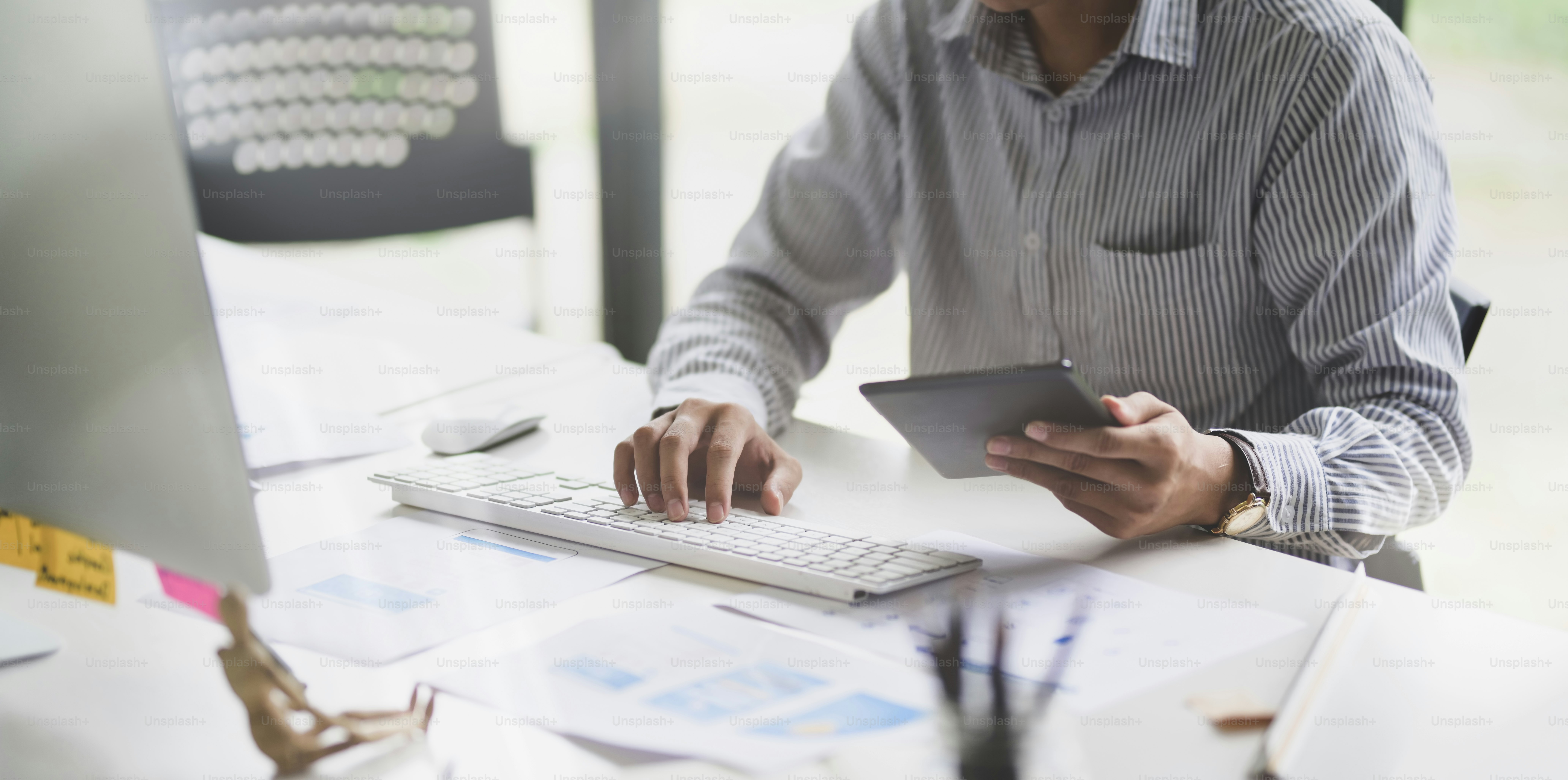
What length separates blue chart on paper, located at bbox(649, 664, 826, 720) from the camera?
1.84 feet

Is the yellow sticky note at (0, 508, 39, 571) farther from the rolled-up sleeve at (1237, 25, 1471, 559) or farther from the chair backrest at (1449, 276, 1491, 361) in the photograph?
the chair backrest at (1449, 276, 1491, 361)

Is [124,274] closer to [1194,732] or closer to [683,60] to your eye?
[1194,732]

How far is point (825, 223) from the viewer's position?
4.29 feet

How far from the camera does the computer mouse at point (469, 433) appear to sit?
1021 mm

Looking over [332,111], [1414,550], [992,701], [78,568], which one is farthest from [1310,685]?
[332,111]

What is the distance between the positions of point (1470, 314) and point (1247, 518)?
35cm

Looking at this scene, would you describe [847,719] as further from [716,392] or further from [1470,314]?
[1470,314]

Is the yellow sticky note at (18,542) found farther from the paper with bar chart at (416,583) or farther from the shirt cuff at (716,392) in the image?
the shirt cuff at (716,392)

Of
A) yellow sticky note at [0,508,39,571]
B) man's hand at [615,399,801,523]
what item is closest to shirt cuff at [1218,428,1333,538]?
man's hand at [615,399,801,523]

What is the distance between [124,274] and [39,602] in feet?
1.12

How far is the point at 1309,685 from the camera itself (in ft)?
1.94

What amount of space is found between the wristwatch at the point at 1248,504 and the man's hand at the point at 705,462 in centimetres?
33

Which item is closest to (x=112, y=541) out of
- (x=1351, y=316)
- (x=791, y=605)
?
(x=791, y=605)

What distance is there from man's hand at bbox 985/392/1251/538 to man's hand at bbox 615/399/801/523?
0.65ft
